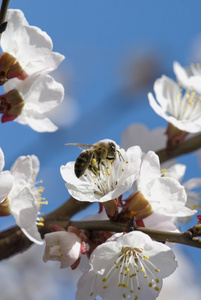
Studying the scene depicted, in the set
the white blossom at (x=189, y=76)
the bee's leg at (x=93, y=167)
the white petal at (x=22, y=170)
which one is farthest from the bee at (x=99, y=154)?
the white blossom at (x=189, y=76)

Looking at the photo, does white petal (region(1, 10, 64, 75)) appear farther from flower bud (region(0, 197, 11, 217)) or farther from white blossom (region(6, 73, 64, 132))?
flower bud (region(0, 197, 11, 217))

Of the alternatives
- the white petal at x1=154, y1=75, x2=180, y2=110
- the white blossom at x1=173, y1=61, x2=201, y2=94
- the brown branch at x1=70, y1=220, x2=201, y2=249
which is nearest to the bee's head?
the brown branch at x1=70, y1=220, x2=201, y2=249

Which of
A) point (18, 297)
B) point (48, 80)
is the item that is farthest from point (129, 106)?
point (18, 297)

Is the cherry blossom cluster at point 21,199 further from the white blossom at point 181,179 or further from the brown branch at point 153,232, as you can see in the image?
the white blossom at point 181,179

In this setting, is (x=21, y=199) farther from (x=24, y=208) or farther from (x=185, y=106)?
(x=185, y=106)


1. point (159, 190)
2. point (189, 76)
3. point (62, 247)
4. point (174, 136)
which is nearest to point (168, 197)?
point (159, 190)

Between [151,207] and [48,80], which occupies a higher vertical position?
[48,80]

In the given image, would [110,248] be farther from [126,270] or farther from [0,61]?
[0,61]
